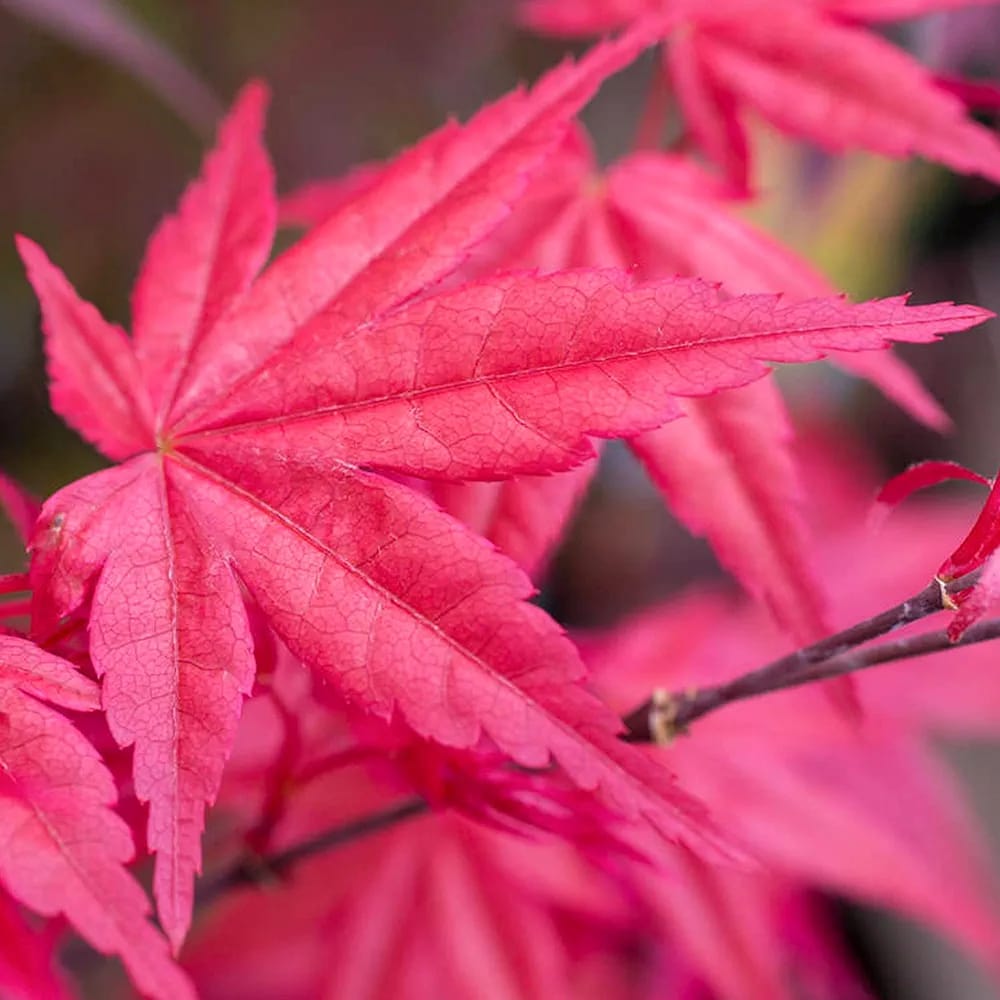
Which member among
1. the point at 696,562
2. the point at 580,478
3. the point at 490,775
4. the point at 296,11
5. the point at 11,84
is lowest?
the point at 696,562

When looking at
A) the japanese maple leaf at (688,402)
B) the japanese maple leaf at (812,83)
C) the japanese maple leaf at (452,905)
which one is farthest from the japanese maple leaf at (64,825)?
the japanese maple leaf at (812,83)

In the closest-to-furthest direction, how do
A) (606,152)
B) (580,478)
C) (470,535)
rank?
(470,535) < (580,478) < (606,152)

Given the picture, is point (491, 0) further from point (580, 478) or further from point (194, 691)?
point (194, 691)

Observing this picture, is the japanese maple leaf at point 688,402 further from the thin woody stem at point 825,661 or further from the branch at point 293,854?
the branch at point 293,854

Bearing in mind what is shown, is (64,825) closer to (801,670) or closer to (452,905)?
(801,670)

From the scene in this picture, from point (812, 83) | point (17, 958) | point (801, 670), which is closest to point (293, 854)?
point (17, 958)

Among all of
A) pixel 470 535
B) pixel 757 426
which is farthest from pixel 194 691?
pixel 757 426
